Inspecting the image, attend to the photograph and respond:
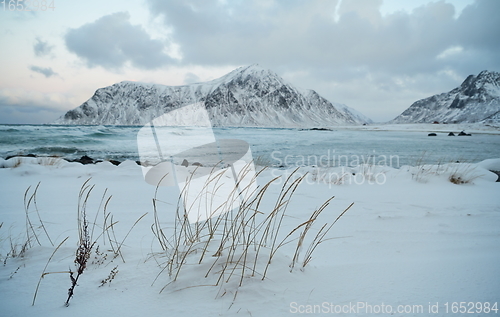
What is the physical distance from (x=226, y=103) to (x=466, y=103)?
106992mm

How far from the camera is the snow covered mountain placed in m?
99.2

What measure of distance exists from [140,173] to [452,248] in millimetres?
4267

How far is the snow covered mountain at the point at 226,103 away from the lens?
3906 inches

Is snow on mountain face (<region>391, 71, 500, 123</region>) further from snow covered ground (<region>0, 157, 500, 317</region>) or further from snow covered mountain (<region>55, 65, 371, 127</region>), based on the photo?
snow covered ground (<region>0, 157, 500, 317</region>)

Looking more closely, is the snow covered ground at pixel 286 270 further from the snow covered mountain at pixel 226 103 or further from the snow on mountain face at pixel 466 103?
the snow on mountain face at pixel 466 103

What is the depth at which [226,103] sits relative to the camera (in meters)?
110

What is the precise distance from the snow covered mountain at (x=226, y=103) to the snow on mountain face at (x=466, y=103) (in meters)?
39.0

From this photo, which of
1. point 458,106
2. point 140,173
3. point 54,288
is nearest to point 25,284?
point 54,288

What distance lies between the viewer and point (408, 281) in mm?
1117

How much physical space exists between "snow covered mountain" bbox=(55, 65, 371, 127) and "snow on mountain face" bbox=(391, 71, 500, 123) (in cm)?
3899

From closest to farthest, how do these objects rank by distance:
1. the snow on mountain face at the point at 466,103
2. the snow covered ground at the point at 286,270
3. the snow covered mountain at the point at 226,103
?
the snow covered ground at the point at 286,270, the snow on mountain face at the point at 466,103, the snow covered mountain at the point at 226,103

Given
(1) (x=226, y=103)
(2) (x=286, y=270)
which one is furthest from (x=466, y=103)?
(2) (x=286, y=270)

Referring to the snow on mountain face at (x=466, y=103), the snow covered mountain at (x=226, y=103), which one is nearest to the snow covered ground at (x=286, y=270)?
the snow covered mountain at (x=226, y=103)

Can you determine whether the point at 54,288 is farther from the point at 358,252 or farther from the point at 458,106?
the point at 458,106
